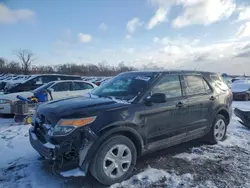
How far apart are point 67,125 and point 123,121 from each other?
83 cm

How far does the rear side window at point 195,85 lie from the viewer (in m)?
4.45

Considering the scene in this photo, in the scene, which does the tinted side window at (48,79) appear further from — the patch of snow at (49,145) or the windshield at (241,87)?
the windshield at (241,87)

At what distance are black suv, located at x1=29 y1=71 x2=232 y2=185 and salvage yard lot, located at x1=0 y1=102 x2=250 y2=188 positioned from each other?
14.6 inches

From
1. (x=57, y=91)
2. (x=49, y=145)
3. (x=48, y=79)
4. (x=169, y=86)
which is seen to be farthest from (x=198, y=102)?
(x=48, y=79)

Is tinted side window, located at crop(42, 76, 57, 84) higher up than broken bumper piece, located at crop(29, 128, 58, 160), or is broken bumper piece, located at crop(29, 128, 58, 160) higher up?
tinted side window, located at crop(42, 76, 57, 84)

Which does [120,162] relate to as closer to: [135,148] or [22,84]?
[135,148]

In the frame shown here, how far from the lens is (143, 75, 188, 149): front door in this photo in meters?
3.64

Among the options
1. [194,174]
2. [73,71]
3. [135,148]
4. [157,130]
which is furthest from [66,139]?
[73,71]

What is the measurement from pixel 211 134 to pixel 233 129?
1917mm

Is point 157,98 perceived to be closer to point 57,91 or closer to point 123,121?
point 123,121

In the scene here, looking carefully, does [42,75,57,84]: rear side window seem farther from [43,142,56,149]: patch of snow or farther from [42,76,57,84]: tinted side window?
[43,142,56,149]: patch of snow

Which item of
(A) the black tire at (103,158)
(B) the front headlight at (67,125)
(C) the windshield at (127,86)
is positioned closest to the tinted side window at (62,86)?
(C) the windshield at (127,86)

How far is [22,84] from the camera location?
10750 millimetres

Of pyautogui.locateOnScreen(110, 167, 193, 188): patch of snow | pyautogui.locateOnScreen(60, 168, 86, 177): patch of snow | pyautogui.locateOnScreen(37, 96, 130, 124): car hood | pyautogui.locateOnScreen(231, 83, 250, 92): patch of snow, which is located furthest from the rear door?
pyautogui.locateOnScreen(231, 83, 250, 92): patch of snow
